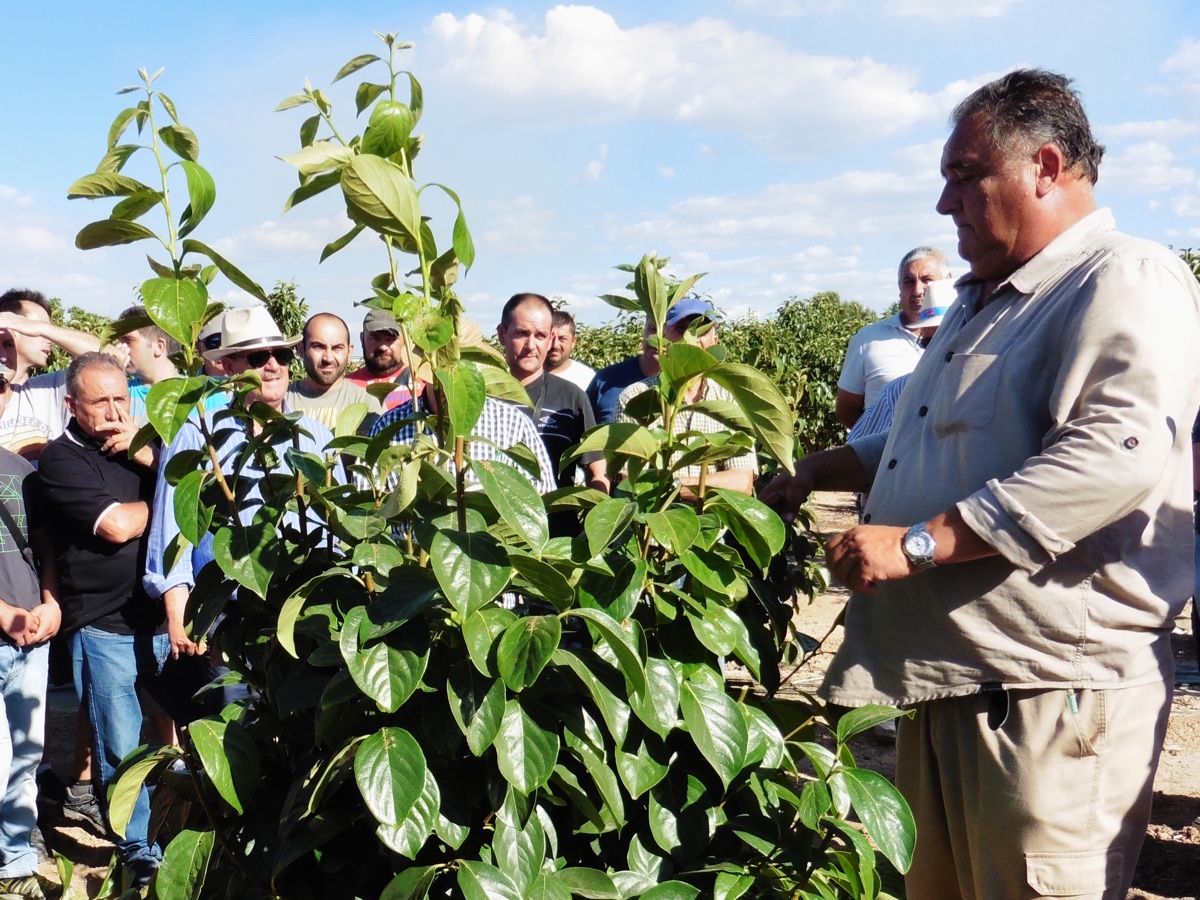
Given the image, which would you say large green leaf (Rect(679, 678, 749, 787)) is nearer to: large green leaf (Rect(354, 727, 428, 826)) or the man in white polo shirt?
large green leaf (Rect(354, 727, 428, 826))

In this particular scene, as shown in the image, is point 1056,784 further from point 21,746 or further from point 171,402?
point 21,746

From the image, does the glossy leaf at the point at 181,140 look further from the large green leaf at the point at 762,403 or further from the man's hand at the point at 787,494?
the man's hand at the point at 787,494

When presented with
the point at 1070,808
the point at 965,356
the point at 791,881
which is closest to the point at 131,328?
the point at 791,881

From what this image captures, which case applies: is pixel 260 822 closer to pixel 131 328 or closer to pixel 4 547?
pixel 131 328

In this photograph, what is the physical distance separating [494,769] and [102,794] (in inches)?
121

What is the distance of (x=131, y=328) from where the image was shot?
5.22 feet

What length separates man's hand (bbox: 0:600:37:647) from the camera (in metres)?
3.68

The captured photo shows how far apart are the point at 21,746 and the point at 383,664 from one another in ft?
10.6

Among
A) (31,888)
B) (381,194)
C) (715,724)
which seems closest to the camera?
(381,194)

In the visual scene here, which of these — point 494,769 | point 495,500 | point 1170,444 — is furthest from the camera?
point 1170,444

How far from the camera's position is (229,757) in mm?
1567

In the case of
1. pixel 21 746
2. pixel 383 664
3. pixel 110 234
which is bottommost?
pixel 21 746

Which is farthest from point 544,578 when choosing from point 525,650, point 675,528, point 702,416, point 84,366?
point 84,366

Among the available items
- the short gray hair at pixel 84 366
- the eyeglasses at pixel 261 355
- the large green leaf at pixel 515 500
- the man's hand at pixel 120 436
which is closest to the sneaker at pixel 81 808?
the man's hand at pixel 120 436
